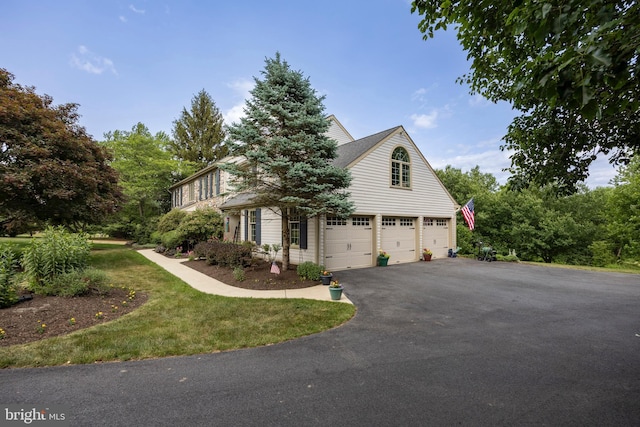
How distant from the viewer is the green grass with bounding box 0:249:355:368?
3.83 metres

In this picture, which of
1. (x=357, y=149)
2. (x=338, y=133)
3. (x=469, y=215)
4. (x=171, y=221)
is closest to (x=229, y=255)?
(x=357, y=149)

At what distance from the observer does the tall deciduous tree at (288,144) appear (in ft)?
27.2

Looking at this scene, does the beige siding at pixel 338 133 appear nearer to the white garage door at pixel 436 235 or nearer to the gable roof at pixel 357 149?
the gable roof at pixel 357 149

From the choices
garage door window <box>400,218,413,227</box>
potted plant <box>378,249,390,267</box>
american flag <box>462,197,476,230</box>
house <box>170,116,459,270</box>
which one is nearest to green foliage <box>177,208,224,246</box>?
house <box>170,116,459,270</box>

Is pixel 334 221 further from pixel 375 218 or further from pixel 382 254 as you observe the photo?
pixel 382 254

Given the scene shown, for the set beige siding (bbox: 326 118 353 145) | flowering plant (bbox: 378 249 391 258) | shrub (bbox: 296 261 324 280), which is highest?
beige siding (bbox: 326 118 353 145)

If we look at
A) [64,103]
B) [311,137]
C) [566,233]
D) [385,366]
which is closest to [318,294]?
[385,366]

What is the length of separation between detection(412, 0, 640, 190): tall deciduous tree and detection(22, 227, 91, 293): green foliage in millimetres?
9176

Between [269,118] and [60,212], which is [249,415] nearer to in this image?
[269,118]

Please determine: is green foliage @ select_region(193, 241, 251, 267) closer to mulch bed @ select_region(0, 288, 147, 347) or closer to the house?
Result: the house

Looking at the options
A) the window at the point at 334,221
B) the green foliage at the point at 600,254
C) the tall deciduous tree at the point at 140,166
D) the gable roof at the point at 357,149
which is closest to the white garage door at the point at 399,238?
the window at the point at 334,221

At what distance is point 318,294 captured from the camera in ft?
24.2

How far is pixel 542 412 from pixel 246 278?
304 inches

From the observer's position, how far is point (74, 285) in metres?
6.14
